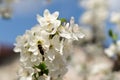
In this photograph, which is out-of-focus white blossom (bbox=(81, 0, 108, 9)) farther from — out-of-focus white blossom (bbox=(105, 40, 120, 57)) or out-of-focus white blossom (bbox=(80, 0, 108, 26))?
out-of-focus white blossom (bbox=(105, 40, 120, 57))

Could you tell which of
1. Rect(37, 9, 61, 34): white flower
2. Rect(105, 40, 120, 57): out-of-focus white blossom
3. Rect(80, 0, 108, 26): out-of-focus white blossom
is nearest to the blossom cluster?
Rect(37, 9, 61, 34): white flower

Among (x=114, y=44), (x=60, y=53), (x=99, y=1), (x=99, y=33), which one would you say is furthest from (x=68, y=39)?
(x=99, y=33)

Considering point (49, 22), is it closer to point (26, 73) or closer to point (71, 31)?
point (71, 31)

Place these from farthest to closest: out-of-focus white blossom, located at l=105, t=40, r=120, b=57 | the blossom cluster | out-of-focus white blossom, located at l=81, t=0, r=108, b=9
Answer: out-of-focus white blossom, located at l=81, t=0, r=108, b=9 → out-of-focus white blossom, located at l=105, t=40, r=120, b=57 → the blossom cluster

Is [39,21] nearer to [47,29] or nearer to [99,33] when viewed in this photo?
[47,29]

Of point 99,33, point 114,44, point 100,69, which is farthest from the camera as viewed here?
point 99,33

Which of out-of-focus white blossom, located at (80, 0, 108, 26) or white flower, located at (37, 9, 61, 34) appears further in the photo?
out-of-focus white blossom, located at (80, 0, 108, 26)

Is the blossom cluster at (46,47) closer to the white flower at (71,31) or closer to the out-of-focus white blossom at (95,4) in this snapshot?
the white flower at (71,31)

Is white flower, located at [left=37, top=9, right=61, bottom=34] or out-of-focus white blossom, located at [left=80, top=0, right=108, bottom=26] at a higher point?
out-of-focus white blossom, located at [left=80, top=0, right=108, bottom=26]
